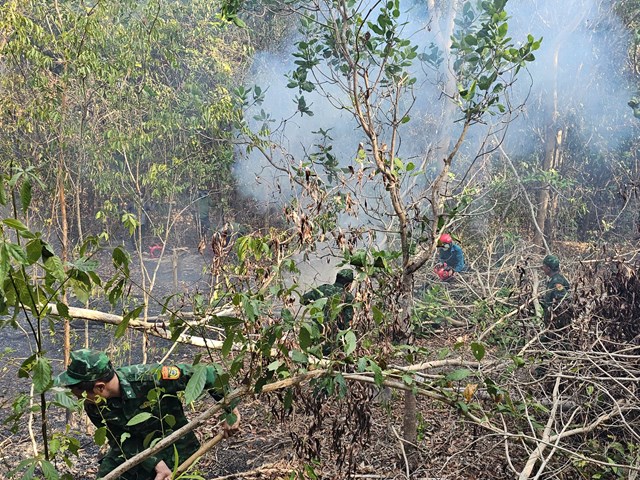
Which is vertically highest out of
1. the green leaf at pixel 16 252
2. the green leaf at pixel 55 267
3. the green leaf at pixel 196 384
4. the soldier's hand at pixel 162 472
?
the green leaf at pixel 16 252

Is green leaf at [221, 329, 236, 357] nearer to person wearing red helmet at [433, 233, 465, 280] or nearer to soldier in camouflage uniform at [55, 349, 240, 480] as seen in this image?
soldier in camouflage uniform at [55, 349, 240, 480]

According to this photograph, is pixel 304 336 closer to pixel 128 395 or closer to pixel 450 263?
pixel 128 395

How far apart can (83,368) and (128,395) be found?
1.08 feet

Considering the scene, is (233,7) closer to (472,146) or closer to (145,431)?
(145,431)

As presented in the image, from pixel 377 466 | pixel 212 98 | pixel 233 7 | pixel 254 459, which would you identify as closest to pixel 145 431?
pixel 254 459

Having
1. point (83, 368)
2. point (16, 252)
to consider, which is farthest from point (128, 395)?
point (16, 252)

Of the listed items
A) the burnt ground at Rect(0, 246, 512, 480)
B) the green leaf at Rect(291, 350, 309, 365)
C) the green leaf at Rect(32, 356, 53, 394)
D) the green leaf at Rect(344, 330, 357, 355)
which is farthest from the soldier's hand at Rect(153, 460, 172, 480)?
the green leaf at Rect(32, 356, 53, 394)

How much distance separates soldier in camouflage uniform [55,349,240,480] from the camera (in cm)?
256

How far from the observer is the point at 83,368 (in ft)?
8.35

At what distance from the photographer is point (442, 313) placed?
6.13 m

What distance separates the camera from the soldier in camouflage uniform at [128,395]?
8.41 ft

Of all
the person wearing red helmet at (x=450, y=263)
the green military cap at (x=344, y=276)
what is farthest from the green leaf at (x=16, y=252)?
the person wearing red helmet at (x=450, y=263)

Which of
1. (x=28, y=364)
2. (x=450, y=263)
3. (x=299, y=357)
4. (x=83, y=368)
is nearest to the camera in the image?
(x=28, y=364)

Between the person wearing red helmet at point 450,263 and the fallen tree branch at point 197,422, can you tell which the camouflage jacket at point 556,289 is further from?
the fallen tree branch at point 197,422
